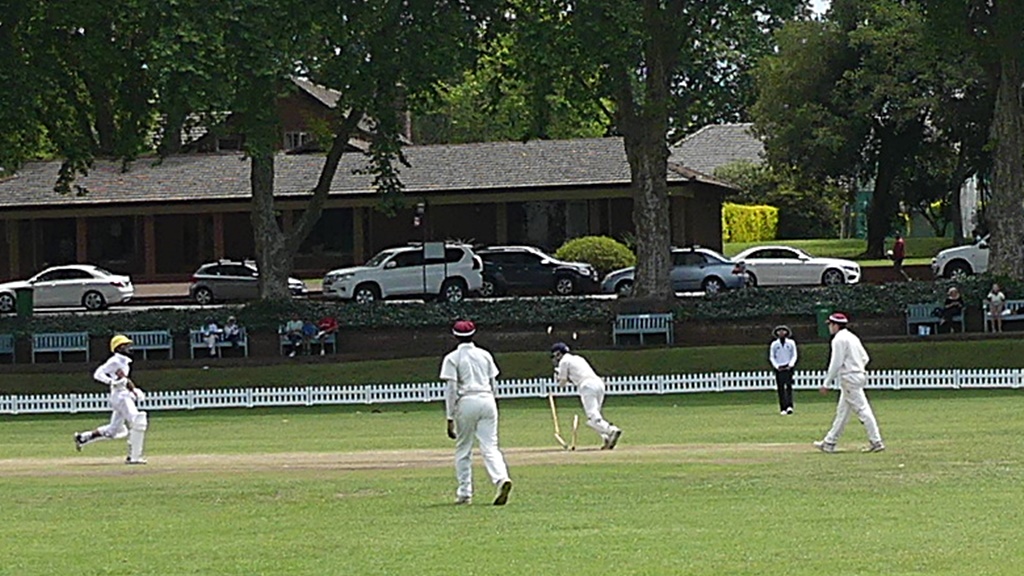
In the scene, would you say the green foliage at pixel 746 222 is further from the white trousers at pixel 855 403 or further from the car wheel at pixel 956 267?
the white trousers at pixel 855 403

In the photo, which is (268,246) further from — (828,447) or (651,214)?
(828,447)

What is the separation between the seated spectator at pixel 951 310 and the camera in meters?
38.0

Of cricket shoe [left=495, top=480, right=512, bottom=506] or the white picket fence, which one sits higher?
cricket shoe [left=495, top=480, right=512, bottom=506]

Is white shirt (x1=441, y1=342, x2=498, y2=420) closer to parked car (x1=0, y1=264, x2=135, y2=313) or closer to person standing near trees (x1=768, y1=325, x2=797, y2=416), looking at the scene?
person standing near trees (x1=768, y1=325, x2=797, y2=416)

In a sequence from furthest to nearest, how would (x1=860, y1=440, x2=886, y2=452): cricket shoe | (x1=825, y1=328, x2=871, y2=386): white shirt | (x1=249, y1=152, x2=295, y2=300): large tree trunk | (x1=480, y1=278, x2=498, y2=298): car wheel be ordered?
(x1=480, y1=278, x2=498, y2=298): car wheel, (x1=249, y1=152, x2=295, y2=300): large tree trunk, (x1=860, y1=440, x2=886, y2=452): cricket shoe, (x1=825, y1=328, x2=871, y2=386): white shirt

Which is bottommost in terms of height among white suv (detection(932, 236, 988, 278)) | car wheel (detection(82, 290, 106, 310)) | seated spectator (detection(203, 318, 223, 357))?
seated spectator (detection(203, 318, 223, 357))

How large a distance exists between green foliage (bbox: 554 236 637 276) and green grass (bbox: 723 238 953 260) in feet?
43.8

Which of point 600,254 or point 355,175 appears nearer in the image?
point 600,254

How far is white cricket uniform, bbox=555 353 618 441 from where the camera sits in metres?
21.4

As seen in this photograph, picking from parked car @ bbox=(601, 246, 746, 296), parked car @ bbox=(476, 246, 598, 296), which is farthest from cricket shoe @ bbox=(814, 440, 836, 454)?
parked car @ bbox=(476, 246, 598, 296)

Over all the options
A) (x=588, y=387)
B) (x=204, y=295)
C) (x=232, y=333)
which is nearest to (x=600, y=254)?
(x=204, y=295)

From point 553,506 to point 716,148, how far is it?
71898 mm

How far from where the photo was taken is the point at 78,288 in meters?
53.8

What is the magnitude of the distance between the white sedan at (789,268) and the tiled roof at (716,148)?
29.4 m
